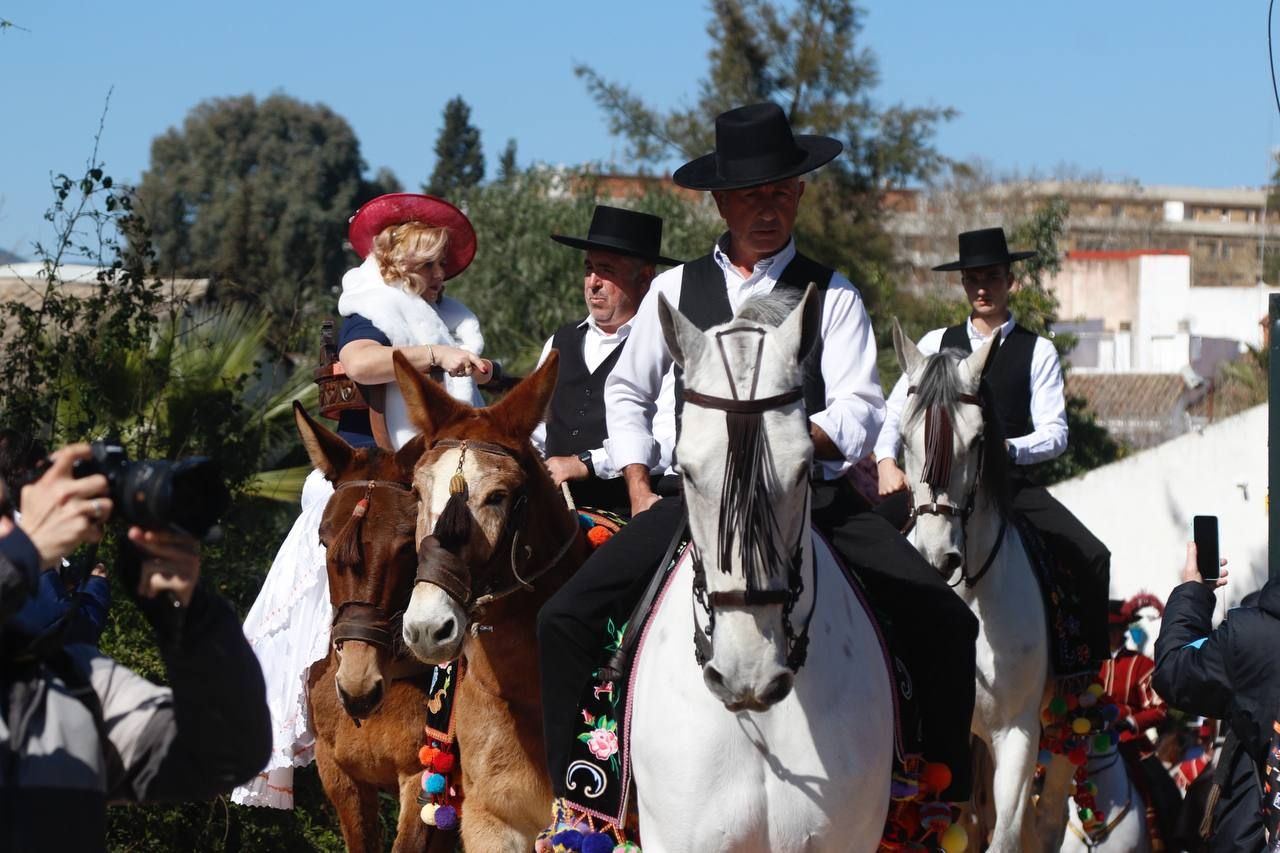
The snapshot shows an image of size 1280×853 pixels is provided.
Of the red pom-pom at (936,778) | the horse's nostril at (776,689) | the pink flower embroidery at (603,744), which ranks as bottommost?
the red pom-pom at (936,778)

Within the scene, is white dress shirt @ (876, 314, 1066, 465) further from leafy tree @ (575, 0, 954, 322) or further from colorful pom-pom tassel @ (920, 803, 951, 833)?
leafy tree @ (575, 0, 954, 322)

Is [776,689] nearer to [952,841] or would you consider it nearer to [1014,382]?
[952,841]

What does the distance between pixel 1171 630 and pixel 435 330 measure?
3514 mm

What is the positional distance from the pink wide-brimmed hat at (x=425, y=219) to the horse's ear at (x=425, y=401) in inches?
70.4

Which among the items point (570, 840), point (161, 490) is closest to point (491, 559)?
point (570, 840)

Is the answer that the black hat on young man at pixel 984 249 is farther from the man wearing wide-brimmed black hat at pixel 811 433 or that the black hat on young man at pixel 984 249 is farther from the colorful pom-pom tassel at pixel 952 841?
the colorful pom-pom tassel at pixel 952 841

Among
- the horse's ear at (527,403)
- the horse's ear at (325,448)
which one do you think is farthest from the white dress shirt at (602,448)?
the horse's ear at (325,448)

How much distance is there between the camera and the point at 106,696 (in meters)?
3.46

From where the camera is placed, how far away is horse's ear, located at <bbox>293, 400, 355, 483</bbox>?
22.9 ft

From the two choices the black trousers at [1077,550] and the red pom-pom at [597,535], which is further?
the black trousers at [1077,550]

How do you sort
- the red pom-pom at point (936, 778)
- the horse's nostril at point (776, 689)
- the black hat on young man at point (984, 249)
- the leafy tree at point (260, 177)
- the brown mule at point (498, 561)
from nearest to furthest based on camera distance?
the horse's nostril at point (776, 689), the red pom-pom at point (936, 778), the brown mule at point (498, 561), the black hat on young man at point (984, 249), the leafy tree at point (260, 177)

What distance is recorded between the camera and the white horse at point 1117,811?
10219 millimetres

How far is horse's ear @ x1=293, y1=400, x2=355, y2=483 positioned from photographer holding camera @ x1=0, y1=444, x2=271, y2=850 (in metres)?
3.41

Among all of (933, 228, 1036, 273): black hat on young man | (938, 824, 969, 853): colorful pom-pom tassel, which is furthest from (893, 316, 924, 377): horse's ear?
(938, 824, 969, 853): colorful pom-pom tassel
